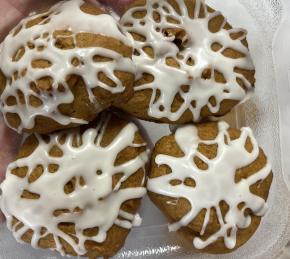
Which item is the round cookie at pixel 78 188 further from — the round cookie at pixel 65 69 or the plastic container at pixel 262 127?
the plastic container at pixel 262 127

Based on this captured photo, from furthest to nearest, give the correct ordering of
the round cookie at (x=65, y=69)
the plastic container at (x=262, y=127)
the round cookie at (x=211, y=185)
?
1. the plastic container at (x=262, y=127)
2. the round cookie at (x=211, y=185)
3. the round cookie at (x=65, y=69)

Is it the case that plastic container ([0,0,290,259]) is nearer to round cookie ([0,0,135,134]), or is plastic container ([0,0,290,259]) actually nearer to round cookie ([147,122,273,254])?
round cookie ([147,122,273,254])

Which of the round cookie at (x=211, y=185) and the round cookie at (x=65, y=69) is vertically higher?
the round cookie at (x=65, y=69)

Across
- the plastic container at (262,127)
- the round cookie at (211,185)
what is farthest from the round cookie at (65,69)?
the plastic container at (262,127)

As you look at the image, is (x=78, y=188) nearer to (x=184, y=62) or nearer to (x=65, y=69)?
(x=65, y=69)

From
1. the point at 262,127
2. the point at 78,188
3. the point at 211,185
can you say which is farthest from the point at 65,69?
the point at 262,127

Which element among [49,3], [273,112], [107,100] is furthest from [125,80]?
[273,112]
